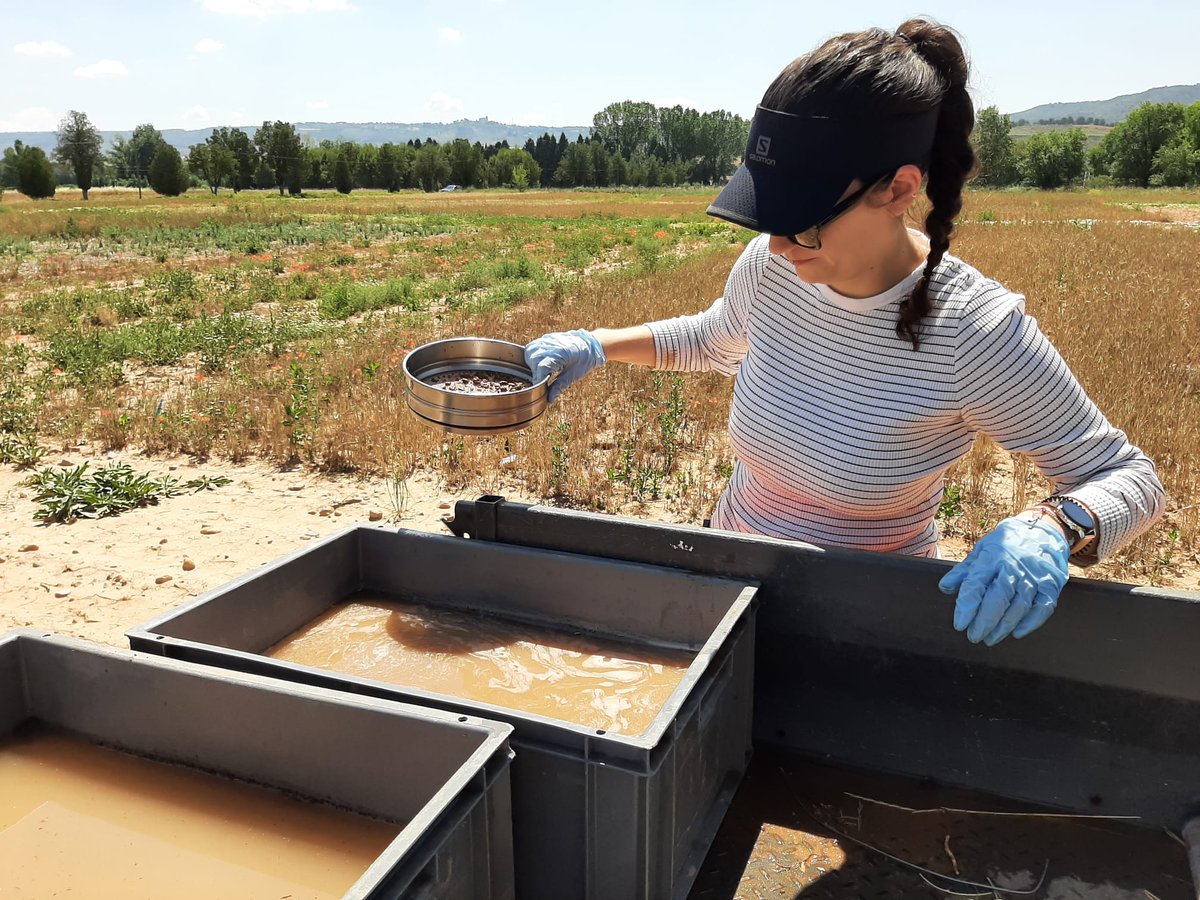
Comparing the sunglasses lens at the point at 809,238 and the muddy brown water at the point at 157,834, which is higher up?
the sunglasses lens at the point at 809,238

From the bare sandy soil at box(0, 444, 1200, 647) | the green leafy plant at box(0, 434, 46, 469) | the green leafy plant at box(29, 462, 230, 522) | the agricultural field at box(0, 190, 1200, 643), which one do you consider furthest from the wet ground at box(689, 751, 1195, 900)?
the green leafy plant at box(0, 434, 46, 469)

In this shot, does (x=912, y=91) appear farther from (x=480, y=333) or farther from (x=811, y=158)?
(x=480, y=333)

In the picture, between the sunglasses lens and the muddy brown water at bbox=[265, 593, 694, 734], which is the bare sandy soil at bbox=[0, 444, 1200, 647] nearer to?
the muddy brown water at bbox=[265, 593, 694, 734]

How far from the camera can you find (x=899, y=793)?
166cm

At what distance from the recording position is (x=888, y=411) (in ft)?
5.61

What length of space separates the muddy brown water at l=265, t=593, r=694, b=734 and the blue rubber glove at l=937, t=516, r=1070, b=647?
0.58m

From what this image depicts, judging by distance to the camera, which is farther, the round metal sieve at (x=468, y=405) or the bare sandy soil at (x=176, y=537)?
the bare sandy soil at (x=176, y=537)

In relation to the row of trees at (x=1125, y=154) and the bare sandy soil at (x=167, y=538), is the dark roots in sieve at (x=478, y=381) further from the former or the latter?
the row of trees at (x=1125, y=154)

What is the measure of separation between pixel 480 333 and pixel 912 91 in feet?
23.2

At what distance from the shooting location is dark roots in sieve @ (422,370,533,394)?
2199mm

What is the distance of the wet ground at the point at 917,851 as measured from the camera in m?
1.41

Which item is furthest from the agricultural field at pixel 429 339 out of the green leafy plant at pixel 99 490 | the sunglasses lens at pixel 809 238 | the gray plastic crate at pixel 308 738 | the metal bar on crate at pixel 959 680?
the gray plastic crate at pixel 308 738

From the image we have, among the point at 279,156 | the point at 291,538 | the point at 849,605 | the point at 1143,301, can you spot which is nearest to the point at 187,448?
the point at 291,538

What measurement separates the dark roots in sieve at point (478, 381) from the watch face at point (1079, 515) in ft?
4.03
